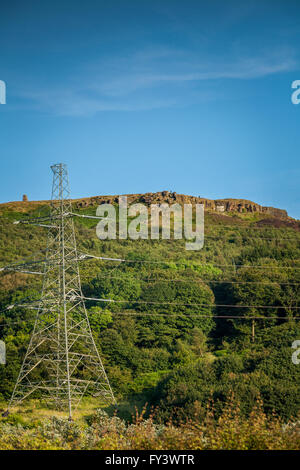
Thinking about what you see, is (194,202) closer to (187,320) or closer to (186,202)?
(186,202)

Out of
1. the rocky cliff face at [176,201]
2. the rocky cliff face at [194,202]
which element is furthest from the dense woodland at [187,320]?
the rocky cliff face at [176,201]

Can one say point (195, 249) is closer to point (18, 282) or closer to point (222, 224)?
point (222, 224)

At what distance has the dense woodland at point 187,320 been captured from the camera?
36125 millimetres

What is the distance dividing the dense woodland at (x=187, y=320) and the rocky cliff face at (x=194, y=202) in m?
40.8

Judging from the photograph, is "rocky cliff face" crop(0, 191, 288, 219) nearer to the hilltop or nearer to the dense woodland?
the hilltop

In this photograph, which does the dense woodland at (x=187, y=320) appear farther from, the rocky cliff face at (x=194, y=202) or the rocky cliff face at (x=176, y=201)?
the rocky cliff face at (x=176, y=201)

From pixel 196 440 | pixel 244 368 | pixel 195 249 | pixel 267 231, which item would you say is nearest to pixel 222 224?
pixel 267 231

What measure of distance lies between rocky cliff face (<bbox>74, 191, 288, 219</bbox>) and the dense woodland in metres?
40.8

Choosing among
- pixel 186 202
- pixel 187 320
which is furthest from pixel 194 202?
pixel 187 320

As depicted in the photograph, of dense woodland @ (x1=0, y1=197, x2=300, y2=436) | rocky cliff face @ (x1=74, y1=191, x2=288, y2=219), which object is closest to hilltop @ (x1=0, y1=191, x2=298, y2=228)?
rocky cliff face @ (x1=74, y1=191, x2=288, y2=219)

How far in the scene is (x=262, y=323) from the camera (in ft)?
213

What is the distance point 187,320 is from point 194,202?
102 metres

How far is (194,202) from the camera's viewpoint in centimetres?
16575
